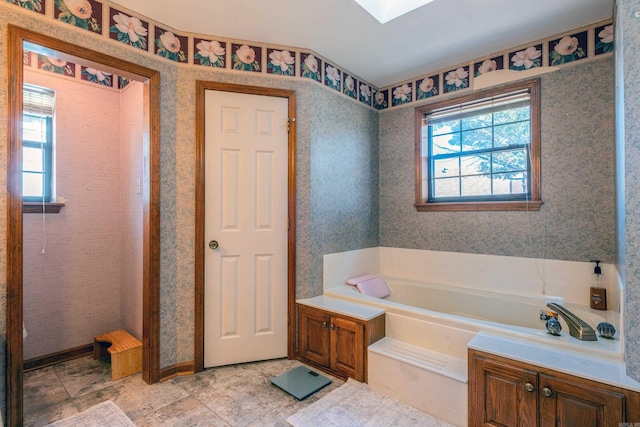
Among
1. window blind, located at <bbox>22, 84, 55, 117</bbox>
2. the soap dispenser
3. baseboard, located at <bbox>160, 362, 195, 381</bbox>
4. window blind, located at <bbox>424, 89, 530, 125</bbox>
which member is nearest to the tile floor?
baseboard, located at <bbox>160, 362, 195, 381</bbox>

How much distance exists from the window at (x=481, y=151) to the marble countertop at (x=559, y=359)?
1224 millimetres

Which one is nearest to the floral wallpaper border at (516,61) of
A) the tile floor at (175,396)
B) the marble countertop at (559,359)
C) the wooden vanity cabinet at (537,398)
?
the marble countertop at (559,359)

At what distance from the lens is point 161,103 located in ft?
7.11

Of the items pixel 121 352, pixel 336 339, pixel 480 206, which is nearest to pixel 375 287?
pixel 336 339

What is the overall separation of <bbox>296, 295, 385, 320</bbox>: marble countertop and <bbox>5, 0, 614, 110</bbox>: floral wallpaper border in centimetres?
186

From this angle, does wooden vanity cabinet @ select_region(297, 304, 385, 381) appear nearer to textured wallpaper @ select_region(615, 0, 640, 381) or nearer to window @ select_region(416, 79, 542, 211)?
textured wallpaper @ select_region(615, 0, 640, 381)

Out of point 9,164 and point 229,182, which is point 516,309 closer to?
point 229,182

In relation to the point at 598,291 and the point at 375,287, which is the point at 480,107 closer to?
the point at 598,291

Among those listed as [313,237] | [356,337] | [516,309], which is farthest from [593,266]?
[313,237]

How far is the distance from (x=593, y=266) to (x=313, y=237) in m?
2.05

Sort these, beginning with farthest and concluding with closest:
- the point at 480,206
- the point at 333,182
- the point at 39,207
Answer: the point at 333,182 < the point at 480,206 < the point at 39,207

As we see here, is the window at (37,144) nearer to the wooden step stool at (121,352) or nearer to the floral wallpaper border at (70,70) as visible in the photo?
the floral wallpaper border at (70,70)

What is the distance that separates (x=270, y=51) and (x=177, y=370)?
254 centimetres

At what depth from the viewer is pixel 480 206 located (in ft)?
8.79
